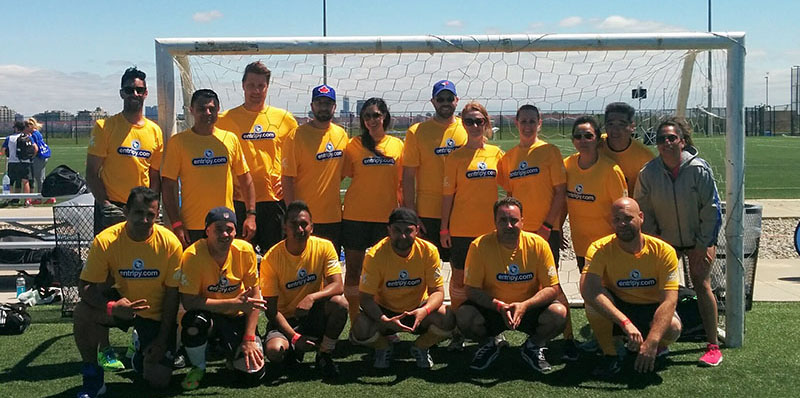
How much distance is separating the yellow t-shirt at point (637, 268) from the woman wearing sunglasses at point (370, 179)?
62.8 inches

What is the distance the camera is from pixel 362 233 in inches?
232

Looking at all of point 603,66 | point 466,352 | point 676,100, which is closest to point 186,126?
point 466,352

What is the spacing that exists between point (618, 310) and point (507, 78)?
2.26 meters

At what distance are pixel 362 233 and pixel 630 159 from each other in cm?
208

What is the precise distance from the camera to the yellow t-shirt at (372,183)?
5.83 m

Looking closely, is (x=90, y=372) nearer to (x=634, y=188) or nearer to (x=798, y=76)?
(x=634, y=188)

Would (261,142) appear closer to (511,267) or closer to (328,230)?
(328,230)

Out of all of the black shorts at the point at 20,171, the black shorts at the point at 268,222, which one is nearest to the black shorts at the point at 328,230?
the black shorts at the point at 268,222

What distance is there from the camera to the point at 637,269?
511 cm

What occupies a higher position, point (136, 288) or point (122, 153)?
point (122, 153)

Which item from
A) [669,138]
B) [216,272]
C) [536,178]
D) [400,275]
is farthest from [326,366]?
[669,138]

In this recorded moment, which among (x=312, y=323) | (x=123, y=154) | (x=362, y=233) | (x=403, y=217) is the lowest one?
(x=312, y=323)

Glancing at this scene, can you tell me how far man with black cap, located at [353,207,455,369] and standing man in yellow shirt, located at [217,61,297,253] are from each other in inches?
43.5

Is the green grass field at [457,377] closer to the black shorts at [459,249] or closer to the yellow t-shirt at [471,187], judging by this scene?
the black shorts at [459,249]
